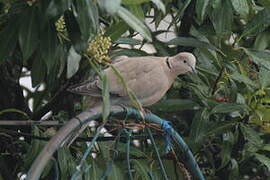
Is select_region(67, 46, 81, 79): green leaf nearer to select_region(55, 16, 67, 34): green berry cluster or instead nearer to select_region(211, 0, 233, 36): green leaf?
select_region(55, 16, 67, 34): green berry cluster

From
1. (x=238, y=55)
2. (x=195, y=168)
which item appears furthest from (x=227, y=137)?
(x=195, y=168)

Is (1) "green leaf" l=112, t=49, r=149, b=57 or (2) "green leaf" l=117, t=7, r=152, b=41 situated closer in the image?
(2) "green leaf" l=117, t=7, r=152, b=41

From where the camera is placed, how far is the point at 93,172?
5.74 feet

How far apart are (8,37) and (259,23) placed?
0.87 metres

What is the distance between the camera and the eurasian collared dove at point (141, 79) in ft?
5.75

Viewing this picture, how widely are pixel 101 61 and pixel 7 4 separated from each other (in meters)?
0.25

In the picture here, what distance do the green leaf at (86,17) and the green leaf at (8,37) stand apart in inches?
8.2

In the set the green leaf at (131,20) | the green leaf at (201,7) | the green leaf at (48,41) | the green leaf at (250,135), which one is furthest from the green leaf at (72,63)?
the green leaf at (250,135)

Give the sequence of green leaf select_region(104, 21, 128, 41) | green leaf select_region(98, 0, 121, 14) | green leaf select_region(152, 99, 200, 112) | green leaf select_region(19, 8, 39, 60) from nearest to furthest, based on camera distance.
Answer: green leaf select_region(98, 0, 121, 14) → green leaf select_region(19, 8, 39, 60) → green leaf select_region(104, 21, 128, 41) → green leaf select_region(152, 99, 200, 112)

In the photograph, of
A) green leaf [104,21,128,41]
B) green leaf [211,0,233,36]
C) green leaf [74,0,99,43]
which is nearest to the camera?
green leaf [74,0,99,43]

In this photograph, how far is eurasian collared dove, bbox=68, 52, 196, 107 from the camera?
1753mm

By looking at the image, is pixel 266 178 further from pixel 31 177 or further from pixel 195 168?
pixel 31 177

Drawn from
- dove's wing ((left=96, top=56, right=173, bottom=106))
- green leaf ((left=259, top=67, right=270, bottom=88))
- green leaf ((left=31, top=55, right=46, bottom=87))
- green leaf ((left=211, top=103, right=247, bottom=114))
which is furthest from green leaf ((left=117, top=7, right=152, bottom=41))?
green leaf ((left=259, top=67, right=270, bottom=88))

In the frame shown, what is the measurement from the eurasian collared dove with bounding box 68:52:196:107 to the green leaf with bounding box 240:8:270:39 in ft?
0.76
